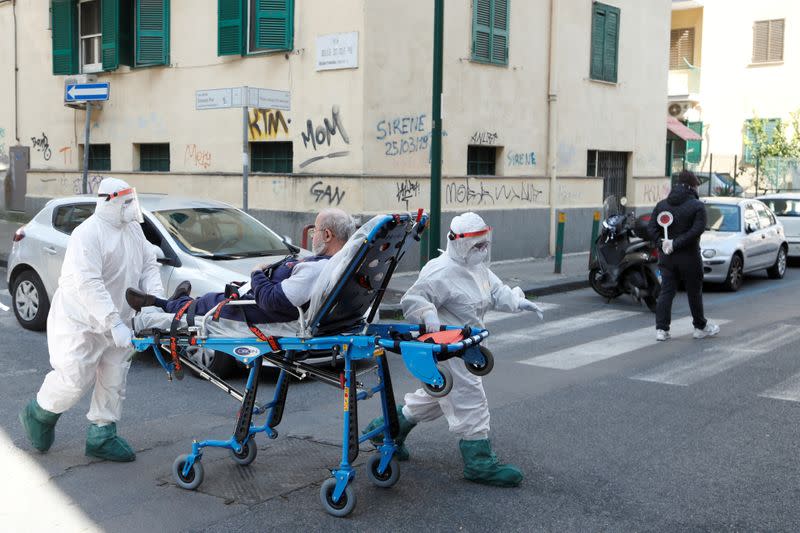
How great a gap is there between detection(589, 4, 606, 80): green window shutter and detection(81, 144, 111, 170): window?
1020 cm

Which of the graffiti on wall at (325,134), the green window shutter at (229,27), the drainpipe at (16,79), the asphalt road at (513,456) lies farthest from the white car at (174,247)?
the drainpipe at (16,79)

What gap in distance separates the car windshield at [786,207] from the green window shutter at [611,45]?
169 inches

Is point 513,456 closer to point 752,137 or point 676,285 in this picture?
point 676,285

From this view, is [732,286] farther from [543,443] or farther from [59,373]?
[59,373]

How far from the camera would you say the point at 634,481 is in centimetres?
548

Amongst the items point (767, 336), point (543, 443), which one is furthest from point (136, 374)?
point (767, 336)

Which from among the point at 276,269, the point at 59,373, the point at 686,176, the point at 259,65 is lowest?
the point at 59,373

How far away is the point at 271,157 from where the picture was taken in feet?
54.5

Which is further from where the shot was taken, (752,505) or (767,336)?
(767,336)

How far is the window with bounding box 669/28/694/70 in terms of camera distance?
110 feet

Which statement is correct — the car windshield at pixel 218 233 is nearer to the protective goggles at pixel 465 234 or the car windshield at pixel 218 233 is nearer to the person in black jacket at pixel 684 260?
the protective goggles at pixel 465 234

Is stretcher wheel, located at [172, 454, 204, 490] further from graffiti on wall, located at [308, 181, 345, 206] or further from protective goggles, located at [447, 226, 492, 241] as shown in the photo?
graffiti on wall, located at [308, 181, 345, 206]

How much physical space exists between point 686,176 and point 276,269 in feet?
21.3

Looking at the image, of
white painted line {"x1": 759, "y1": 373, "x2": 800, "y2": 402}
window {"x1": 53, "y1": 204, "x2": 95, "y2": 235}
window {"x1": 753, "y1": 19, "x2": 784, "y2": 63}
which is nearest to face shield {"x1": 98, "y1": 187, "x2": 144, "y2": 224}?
window {"x1": 53, "y1": 204, "x2": 95, "y2": 235}
